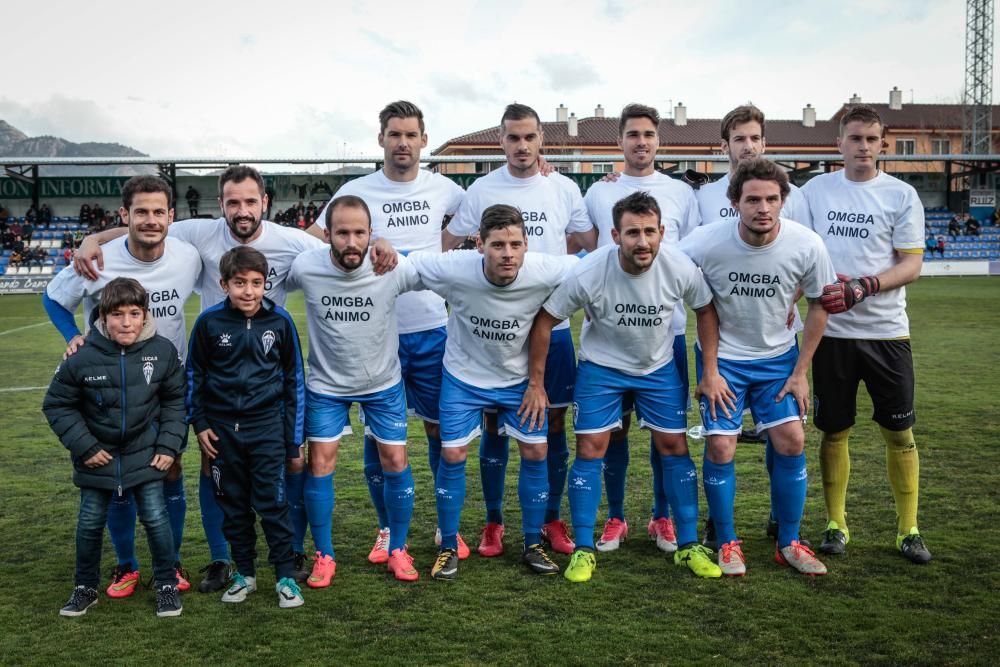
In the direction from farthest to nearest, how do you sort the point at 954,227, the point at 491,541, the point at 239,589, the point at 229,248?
the point at 954,227 < the point at 491,541 < the point at 229,248 < the point at 239,589

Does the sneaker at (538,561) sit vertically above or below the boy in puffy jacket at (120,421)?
below

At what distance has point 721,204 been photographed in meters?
5.30

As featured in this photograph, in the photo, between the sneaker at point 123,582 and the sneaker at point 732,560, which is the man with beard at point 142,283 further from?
the sneaker at point 732,560

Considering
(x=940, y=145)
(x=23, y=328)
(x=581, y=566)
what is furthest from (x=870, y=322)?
(x=940, y=145)

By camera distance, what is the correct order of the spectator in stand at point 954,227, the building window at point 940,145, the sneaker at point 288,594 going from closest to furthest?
the sneaker at point 288,594, the spectator in stand at point 954,227, the building window at point 940,145

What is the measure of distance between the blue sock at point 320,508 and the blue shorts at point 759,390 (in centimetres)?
200

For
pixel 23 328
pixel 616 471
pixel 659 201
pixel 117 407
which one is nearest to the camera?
pixel 117 407

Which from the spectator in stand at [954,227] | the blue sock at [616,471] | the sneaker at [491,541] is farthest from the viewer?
the spectator in stand at [954,227]

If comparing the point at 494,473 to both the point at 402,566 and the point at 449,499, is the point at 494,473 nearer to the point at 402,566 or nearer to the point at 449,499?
the point at 449,499

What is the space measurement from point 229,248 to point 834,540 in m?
3.56

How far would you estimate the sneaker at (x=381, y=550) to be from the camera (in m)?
4.77

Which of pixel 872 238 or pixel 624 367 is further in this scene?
pixel 872 238

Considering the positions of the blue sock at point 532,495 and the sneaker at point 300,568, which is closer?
the sneaker at point 300,568

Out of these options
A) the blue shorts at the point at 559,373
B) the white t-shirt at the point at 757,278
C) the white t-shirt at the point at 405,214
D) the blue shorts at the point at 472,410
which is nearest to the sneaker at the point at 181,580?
the blue shorts at the point at 472,410
